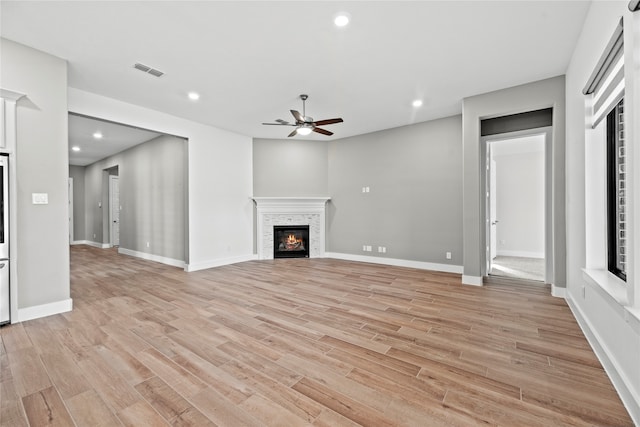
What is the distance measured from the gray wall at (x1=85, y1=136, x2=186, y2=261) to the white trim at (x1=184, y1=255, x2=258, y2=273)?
0.46 meters

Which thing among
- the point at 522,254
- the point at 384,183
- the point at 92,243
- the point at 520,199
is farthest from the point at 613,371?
the point at 92,243

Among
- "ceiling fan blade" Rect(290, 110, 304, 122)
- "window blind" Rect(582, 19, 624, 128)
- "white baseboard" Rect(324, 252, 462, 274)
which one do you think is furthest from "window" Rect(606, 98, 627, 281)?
"ceiling fan blade" Rect(290, 110, 304, 122)

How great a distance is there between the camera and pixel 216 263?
5.80 metres

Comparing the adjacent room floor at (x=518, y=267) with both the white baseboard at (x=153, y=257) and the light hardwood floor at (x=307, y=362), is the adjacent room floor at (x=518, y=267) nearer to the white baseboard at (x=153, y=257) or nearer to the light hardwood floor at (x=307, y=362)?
the light hardwood floor at (x=307, y=362)

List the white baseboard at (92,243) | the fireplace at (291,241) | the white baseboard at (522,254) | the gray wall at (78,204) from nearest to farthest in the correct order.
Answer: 1. the fireplace at (291,241)
2. the white baseboard at (522,254)
3. the white baseboard at (92,243)
4. the gray wall at (78,204)

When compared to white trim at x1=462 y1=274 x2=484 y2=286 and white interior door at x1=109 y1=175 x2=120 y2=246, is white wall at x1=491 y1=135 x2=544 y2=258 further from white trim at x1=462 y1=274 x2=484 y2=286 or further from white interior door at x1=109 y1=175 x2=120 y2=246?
white interior door at x1=109 y1=175 x2=120 y2=246

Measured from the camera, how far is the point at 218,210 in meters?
5.92

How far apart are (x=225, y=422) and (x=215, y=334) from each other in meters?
1.18

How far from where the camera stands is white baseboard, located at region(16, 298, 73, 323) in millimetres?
2928

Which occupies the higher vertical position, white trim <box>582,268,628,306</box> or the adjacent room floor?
white trim <box>582,268,628,306</box>

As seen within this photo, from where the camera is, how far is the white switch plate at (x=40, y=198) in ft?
9.95

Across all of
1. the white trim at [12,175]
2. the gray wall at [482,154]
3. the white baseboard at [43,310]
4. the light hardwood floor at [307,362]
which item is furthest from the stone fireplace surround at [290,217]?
the white trim at [12,175]

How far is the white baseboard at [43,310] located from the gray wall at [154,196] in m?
2.47

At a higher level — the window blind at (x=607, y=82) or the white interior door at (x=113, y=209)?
Result: the window blind at (x=607, y=82)
